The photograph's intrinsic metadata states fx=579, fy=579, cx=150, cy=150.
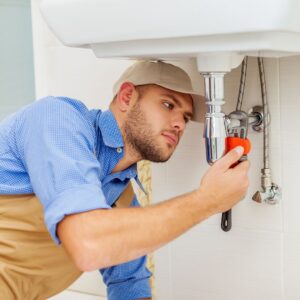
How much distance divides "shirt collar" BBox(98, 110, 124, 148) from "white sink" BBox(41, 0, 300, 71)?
0.60 feet

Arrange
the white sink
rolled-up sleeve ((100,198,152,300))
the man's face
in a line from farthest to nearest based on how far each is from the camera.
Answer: rolled-up sleeve ((100,198,152,300)), the man's face, the white sink

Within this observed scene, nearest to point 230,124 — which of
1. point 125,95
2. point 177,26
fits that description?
point 125,95

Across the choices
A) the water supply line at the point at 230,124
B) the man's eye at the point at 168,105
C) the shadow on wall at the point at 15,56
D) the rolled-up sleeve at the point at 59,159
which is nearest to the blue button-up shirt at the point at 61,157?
the rolled-up sleeve at the point at 59,159

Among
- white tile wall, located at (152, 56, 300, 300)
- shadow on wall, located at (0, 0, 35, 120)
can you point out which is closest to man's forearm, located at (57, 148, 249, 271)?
white tile wall, located at (152, 56, 300, 300)

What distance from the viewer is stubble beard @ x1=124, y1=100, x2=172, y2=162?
1.15 m

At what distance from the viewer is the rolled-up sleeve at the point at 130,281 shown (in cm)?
133

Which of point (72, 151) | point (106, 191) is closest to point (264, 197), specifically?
Answer: point (106, 191)

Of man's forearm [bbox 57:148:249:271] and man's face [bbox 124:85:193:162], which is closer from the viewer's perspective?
man's forearm [bbox 57:148:249:271]

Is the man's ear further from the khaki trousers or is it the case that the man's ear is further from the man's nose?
the khaki trousers

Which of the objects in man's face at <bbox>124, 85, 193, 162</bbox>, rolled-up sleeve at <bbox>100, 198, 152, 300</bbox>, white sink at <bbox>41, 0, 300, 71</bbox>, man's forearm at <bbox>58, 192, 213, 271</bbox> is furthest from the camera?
rolled-up sleeve at <bbox>100, 198, 152, 300</bbox>

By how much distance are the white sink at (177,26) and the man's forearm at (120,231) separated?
261mm

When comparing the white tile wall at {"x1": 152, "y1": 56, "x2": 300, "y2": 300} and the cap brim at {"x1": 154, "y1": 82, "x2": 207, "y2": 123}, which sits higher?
the cap brim at {"x1": 154, "y1": 82, "x2": 207, "y2": 123}

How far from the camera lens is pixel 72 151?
979 millimetres

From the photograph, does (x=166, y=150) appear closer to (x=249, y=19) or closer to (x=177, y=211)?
(x=177, y=211)
